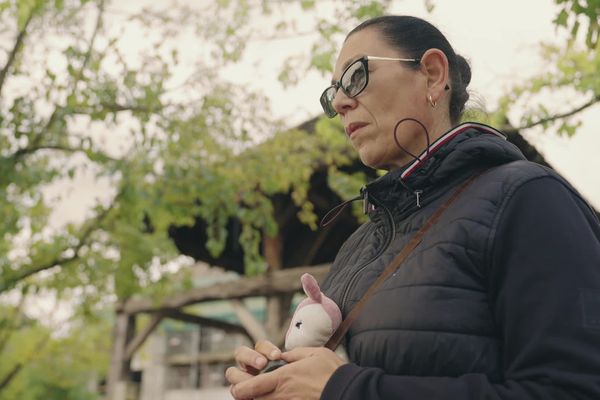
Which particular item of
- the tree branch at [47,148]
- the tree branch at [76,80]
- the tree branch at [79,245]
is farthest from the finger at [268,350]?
the tree branch at [79,245]

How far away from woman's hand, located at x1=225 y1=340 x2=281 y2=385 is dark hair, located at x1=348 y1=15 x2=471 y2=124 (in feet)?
2.56

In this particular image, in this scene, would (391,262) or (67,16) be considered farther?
(67,16)

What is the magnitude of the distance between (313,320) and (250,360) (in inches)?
6.3

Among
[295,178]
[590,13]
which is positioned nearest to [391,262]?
[590,13]

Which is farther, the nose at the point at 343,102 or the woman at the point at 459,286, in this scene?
the nose at the point at 343,102

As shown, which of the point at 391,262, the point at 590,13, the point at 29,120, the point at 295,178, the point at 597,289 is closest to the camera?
the point at 597,289

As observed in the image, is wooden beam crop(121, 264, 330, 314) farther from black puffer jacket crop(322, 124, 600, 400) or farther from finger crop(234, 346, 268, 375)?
black puffer jacket crop(322, 124, 600, 400)

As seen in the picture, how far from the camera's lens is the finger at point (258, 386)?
129 cm

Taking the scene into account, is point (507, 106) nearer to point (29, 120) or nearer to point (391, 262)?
point (29, 120)

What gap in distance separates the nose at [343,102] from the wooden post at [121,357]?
1136cm

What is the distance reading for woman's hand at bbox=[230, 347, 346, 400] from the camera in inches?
49.2

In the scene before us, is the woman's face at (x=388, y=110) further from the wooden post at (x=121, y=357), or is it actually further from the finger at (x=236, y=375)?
the wooden post at (x=121, y=357)

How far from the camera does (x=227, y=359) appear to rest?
29891 mm

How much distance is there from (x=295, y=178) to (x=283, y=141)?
0.49 m
